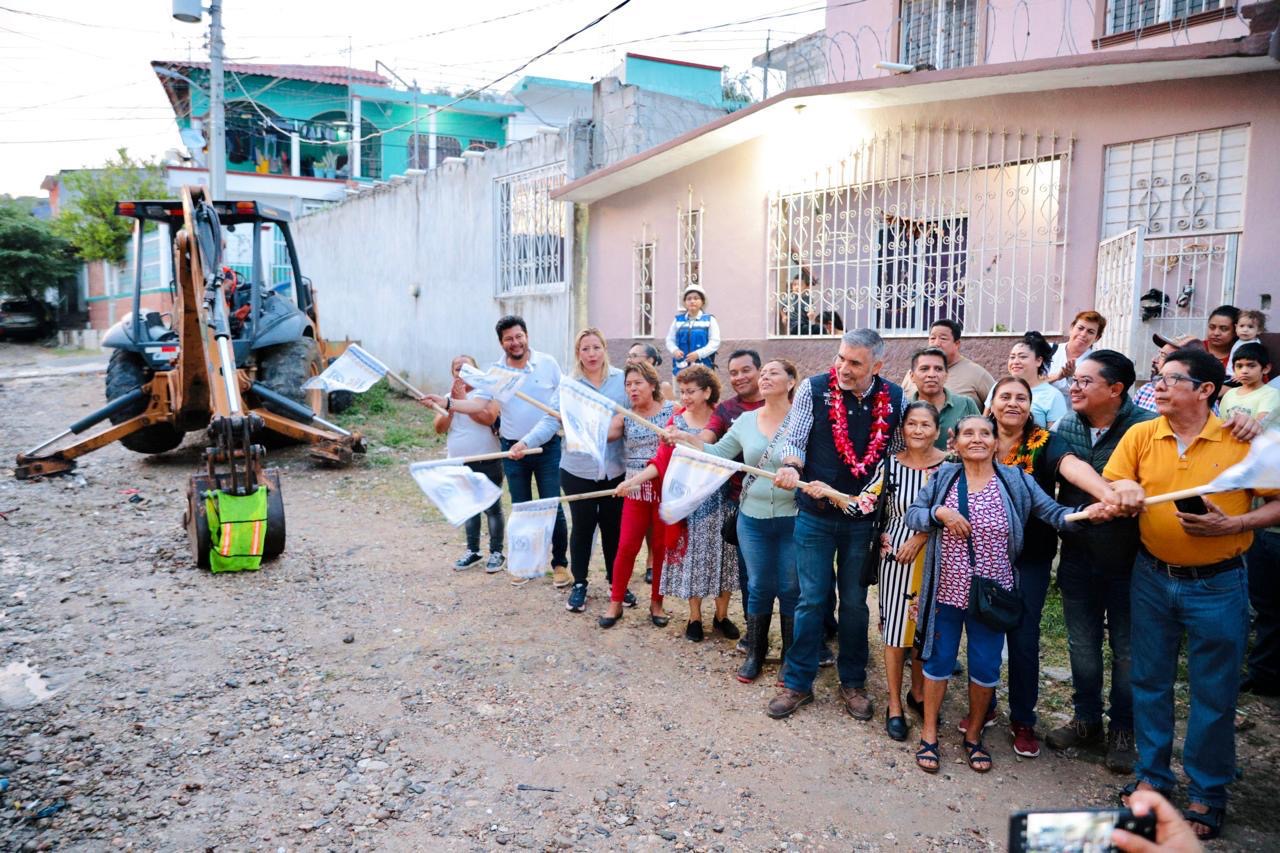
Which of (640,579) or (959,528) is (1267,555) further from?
(640,579)

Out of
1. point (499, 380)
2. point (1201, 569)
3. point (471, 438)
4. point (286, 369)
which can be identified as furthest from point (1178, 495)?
point (286, 369)

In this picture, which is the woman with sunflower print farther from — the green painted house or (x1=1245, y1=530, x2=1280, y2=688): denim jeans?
the green painted house

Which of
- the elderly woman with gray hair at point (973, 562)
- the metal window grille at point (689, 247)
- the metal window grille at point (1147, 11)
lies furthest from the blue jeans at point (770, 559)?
the metal window grille at point (1147, 11)

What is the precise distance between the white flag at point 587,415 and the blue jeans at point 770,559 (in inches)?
40.9

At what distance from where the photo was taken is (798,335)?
927 centimetres

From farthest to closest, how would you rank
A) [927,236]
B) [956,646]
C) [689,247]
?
[689,247] < [927,236] < [956,646]

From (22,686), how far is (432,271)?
39.6 feet

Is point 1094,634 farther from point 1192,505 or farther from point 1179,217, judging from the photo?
point 1179,217

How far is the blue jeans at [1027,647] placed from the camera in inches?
153

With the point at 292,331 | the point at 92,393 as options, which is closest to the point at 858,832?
the point at 292,331

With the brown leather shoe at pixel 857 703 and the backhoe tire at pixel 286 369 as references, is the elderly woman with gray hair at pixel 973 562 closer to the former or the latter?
the brown leather shoe at pixel 857 703

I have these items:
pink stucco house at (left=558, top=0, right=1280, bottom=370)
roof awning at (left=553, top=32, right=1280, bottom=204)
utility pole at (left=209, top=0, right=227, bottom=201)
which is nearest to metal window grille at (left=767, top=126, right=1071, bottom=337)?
pink stucco house at (left=558, top=0, right=1280, bottom=370)

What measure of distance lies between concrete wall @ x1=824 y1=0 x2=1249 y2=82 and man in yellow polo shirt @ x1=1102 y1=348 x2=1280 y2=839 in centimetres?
672

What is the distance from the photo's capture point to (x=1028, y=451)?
3.96m
